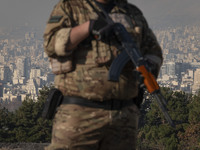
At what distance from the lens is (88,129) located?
10.8ft

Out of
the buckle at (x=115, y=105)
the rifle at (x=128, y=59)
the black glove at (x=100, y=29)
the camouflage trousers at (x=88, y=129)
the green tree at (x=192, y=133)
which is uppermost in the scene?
the black glove at (x=100, y=29)

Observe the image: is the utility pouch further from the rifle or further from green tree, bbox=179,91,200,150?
green tree, bbox=179,91,200,150

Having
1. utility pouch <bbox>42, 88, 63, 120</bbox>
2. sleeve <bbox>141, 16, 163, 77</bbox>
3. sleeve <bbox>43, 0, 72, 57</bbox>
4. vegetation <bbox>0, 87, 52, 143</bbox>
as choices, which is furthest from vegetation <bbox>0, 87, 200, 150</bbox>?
sleeve <bbox>43, 0, 72, 57</bbox>

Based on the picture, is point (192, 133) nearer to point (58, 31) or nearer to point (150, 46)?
point (150, 46)

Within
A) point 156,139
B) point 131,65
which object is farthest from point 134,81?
point 156,139

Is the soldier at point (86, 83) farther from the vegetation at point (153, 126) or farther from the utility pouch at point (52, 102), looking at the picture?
the vegetation at point (153, 126)

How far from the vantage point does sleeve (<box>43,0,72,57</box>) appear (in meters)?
3.26

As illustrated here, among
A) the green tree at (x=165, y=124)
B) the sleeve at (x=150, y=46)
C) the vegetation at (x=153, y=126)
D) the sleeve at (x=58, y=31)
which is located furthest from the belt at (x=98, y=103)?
the green tree at (x=165, y=124)

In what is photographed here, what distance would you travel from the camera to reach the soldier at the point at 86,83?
3275 millimetres

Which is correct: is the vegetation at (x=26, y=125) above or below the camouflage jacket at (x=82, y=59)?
below

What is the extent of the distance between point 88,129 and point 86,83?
1.07 ft

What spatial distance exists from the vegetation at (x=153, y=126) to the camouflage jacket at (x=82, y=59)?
99.5 ft

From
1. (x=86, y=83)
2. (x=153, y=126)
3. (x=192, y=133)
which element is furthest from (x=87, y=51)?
(x=153, y=126)

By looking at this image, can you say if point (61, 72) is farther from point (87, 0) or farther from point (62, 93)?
point (87, 0)
